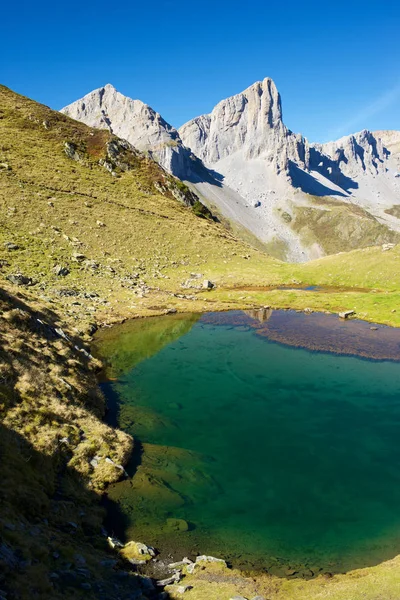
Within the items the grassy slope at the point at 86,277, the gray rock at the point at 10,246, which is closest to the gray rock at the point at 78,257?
the grassy slope at the point at 86,277

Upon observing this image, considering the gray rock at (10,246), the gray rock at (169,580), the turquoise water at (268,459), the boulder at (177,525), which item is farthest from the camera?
the gray rock at (10,246)

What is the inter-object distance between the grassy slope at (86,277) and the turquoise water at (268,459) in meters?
2.17

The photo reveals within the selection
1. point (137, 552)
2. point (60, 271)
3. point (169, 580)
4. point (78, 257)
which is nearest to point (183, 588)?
point (169, 580)

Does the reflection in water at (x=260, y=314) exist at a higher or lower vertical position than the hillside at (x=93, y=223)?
lower

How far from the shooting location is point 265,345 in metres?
46.9

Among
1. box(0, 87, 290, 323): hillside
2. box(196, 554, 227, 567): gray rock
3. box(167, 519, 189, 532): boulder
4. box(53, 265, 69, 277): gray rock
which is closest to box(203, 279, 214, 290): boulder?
box(0, 87, 290, 323): hillside

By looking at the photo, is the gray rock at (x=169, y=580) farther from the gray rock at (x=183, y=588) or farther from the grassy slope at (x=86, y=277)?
the grassy slope at (x=86, y=277)

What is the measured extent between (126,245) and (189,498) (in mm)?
70529

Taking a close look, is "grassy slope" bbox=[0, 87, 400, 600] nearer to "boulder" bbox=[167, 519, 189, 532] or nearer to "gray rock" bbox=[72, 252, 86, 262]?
"gray rock" bbox=[72, 252, 86, 262]

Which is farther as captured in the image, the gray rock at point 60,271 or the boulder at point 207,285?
the boulder at point 207,285

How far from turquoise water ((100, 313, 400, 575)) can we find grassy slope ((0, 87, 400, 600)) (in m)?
2.17

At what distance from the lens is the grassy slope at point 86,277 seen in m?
19.6

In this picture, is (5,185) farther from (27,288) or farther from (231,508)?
(231,508)

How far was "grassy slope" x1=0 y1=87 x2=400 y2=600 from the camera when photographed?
64.2ft
